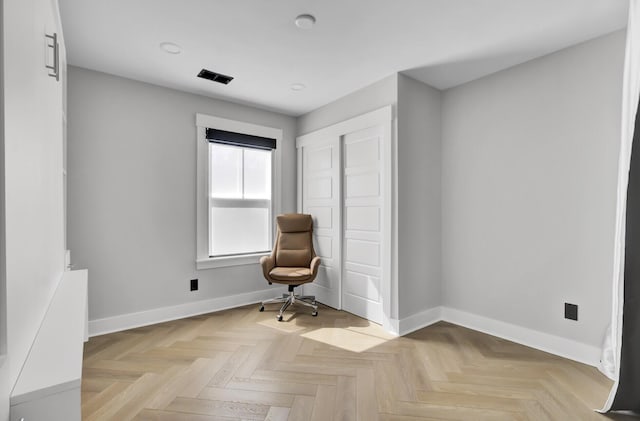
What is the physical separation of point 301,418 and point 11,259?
1.59 metres

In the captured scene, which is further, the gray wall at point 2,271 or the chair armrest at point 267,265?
the chair armrest at point 267,265

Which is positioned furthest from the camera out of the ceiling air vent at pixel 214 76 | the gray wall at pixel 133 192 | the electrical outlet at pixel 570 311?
the ceiling air vent at pixel 214 76

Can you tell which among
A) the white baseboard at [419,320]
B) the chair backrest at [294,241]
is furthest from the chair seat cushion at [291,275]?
the white baseboard at [419,320]

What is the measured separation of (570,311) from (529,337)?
40 centimetres

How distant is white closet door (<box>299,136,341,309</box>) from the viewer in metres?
3.71

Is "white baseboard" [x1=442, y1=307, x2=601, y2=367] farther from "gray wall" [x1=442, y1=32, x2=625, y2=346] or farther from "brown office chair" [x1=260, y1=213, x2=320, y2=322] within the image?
"brown office chair" [x1=260, y1=213, x2=320, y2=322]

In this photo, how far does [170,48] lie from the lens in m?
2.53

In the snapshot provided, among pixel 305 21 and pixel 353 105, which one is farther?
pixel 353 105

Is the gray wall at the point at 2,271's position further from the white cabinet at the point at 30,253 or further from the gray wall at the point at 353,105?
the gray wall at the point at 353,105

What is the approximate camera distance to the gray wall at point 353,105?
3.08 metres

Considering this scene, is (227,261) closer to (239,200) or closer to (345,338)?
(239,200)

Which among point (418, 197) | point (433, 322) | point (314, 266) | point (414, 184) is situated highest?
point (414, 184)

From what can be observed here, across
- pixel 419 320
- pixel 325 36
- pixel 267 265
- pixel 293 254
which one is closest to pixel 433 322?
pixel 419 320

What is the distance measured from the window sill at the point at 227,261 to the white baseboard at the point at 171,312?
1.24 feet
